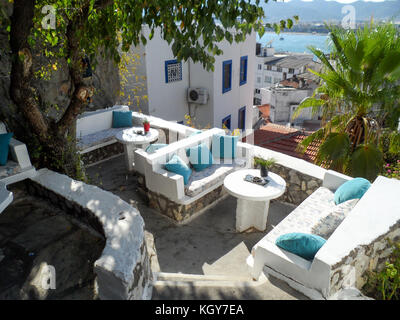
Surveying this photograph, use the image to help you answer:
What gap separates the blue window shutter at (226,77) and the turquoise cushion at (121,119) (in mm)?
7593

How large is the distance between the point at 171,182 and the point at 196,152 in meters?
1.16

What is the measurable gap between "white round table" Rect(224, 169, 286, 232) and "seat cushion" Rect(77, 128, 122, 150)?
12.7 feet

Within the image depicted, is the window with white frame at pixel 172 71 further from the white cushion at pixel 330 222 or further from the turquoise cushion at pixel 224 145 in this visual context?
the white cushion at pixel 330 222

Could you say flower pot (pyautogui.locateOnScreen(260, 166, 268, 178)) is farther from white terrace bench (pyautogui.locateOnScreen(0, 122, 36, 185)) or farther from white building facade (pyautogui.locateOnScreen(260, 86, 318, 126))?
white building facade (pyautogui.locateOnScreen(260, 86, 318, 126))

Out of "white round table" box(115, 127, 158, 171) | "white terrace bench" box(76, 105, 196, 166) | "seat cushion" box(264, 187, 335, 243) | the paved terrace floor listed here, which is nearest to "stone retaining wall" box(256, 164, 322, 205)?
the paved terrace floor

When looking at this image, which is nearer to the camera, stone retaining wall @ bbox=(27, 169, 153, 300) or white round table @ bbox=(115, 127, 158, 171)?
stone retaining wall @ bbox=(27, 169, 153, 300)

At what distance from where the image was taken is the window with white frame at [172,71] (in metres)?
13.9

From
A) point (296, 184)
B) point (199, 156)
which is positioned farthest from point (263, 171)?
point (199, 156)

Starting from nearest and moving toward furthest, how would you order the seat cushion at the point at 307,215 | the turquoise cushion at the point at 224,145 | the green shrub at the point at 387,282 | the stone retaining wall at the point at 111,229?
the stone retaining wall at the point at 111,229 → the green shrub at the point at 387,282 → the seat cushion at the point at 307,215 → the turquoise cushion at the point at 224,145

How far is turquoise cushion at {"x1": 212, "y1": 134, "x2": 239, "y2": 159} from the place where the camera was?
7305mm

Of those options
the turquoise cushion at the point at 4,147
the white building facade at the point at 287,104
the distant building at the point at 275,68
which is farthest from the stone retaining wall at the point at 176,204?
the distant building at the point at 275,68

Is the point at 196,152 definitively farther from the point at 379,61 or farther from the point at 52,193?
the point at 379,61

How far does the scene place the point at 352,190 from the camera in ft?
16.6

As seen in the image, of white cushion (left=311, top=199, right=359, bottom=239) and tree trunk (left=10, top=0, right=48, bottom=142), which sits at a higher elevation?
tree trunk (left=10, top=0, right=48, bottom=142)
